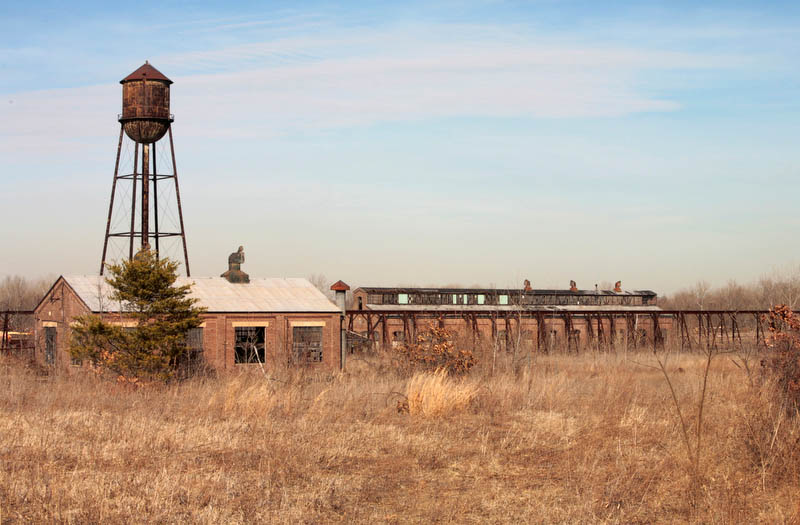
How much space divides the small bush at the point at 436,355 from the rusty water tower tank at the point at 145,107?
54.2 ft

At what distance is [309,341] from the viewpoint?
94.1ft

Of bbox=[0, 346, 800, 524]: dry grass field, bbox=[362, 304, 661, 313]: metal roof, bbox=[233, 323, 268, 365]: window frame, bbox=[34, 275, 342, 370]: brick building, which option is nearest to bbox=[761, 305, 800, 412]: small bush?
bbox=[0, 346, 800, 524]: dry grass field

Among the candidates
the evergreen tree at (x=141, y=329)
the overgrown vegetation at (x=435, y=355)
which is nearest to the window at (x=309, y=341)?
the overgrown vegetation at (x=435, y=355)

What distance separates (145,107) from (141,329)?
1559 cm

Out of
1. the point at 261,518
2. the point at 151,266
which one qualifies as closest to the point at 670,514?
the point at 261,518

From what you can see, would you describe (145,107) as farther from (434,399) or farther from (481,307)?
(481,307)

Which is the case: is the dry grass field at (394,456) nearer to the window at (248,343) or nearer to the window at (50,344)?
the window at (248,343)

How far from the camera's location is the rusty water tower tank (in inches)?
1309

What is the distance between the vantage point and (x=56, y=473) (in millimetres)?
10547

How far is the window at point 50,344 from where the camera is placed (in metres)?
28.5

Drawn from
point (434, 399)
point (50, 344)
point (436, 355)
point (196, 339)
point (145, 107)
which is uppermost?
point (145, 107)

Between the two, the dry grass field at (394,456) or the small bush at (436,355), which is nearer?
the dry grass field at (394,456)

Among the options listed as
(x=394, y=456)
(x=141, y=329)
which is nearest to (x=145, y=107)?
(x=141, y=329)

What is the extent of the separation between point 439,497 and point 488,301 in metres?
45.9
